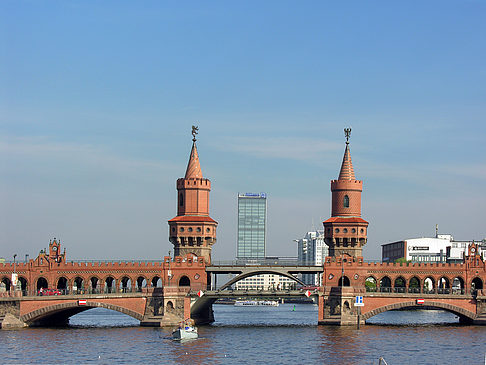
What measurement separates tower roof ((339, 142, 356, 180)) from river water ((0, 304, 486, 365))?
86.9 feet

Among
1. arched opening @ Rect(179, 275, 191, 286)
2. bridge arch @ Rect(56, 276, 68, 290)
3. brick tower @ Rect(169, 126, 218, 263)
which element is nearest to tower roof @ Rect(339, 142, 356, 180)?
brick tower @ Rect(169, 126, 218, 263)

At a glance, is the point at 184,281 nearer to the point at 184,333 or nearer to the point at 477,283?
the point at 184,333

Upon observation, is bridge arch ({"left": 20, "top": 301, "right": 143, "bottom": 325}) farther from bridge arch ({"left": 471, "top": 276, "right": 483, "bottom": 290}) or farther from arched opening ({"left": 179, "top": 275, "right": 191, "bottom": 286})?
bridge arch ({"left": 471, "top": 276, "right": 483, "bottom": 290})

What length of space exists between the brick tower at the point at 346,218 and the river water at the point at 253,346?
1583cm

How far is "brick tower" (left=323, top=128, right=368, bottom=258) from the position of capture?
14150 cm

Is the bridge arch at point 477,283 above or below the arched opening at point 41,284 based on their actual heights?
above

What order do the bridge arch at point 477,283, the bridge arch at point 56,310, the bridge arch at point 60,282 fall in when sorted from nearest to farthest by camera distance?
the bridge arch at point 56,310
the bridge arch at point 60,282
the bridge arch at point 477,283

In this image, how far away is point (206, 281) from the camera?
13788cm

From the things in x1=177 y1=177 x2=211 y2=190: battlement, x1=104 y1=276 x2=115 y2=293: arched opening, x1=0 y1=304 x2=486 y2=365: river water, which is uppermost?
x1=177 y1=177 x2=211 y2=190: battlement

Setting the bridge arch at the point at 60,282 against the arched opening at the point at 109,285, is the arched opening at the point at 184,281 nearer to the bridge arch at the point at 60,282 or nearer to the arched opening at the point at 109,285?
the arched opening at the point at 109,285

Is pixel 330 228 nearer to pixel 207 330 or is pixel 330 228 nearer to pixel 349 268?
pixel 349 268

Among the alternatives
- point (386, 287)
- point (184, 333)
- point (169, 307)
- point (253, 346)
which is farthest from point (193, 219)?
point (253, 346)

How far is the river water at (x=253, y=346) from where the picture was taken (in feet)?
306

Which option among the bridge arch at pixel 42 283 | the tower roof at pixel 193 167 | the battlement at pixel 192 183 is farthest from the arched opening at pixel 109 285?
the tower roof at pixel 193 167
